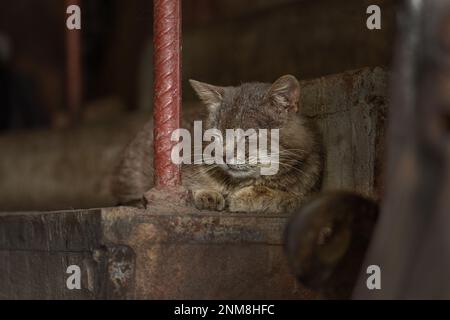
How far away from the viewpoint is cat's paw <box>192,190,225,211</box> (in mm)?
2594

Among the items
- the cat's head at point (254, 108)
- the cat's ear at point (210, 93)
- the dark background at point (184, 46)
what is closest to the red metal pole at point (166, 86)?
the cat's head at point (254, 108)

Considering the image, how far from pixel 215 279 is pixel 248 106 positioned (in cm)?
93

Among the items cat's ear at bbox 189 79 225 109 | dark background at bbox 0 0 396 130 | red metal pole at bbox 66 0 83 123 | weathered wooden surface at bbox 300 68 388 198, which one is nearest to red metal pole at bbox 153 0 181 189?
cat's ear at bbox 189 79 225 109

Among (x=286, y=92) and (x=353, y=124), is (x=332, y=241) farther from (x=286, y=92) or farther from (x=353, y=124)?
(x=286, y=92)

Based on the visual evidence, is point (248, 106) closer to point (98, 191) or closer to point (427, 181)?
point (427, 181)

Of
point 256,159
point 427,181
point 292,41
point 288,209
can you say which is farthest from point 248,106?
point 292,41

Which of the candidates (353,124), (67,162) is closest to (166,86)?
(353,124)

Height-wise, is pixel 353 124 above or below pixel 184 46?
below

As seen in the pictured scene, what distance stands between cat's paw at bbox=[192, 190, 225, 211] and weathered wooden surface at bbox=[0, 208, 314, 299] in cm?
20

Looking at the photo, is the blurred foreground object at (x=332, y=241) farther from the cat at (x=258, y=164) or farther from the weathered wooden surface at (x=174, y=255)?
the cat at (x=258, y=164)

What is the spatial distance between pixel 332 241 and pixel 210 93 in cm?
144

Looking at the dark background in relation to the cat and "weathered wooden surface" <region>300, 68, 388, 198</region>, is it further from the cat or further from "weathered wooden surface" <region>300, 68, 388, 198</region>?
the cat

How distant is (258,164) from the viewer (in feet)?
9.36

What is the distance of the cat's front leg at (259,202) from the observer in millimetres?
2729
